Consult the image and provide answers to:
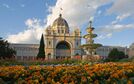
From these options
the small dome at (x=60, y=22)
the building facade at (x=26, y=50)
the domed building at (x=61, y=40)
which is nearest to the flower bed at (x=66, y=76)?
the domed building at (x=61, y=40)

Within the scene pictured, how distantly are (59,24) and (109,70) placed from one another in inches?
4141

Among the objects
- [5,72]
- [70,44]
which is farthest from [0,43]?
[70,44]

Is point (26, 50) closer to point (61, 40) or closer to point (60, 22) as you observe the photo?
point (61, 40)

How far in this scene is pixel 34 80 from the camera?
9.30 m

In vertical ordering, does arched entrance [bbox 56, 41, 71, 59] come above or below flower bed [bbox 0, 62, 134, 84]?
above

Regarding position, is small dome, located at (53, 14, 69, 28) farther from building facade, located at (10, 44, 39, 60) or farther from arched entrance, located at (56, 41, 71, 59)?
building facade, located at (10, 44, 39, 60)

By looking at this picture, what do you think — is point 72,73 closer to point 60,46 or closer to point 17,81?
point 17,81

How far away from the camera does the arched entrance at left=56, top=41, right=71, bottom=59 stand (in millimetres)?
113863

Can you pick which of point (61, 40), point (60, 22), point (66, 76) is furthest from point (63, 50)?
point (66, 76)

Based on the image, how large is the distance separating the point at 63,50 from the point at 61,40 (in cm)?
373

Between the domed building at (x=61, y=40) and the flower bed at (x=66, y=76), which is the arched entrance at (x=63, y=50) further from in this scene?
the flower bed at (x=66, y=76)

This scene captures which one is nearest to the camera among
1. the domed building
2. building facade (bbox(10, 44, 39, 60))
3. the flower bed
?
the flower bed

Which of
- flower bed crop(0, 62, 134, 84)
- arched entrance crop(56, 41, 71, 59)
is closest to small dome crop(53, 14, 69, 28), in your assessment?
arched entrance crop(56, 41, 71, 59)

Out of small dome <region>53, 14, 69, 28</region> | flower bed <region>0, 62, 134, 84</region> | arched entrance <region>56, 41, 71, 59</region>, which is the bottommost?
flower bed <region>0, 62, 134, 84</region>
